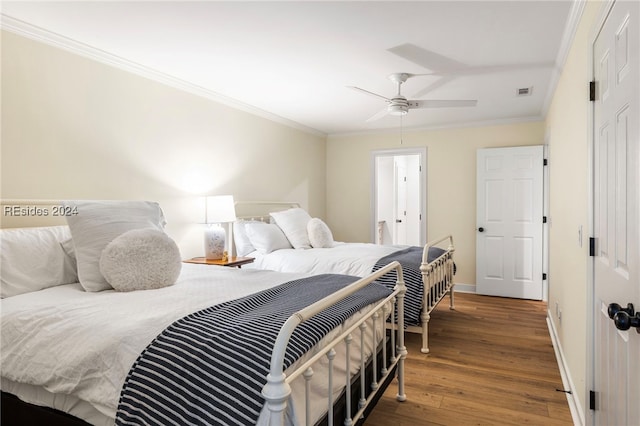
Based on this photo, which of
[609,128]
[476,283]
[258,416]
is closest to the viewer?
[258,416]

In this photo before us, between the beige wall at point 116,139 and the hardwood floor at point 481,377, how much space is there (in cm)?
234

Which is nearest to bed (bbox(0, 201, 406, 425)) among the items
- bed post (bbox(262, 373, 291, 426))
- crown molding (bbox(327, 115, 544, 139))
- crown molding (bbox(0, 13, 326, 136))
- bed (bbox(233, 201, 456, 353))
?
bed post (bbox(262, 373, 291, 426))

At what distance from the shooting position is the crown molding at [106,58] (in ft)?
7.95

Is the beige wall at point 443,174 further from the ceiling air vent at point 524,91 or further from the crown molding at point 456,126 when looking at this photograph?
the ceiling air vent at point 524,91

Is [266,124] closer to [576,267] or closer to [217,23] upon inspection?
[217,23]

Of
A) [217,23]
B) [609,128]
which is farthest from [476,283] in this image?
[217,23]

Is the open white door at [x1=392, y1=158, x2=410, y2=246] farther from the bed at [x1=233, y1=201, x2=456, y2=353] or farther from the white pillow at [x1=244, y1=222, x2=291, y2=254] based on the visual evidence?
the white pillow at [x1=244, y1=222, x2=291, y2=254]

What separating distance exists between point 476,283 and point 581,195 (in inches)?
136

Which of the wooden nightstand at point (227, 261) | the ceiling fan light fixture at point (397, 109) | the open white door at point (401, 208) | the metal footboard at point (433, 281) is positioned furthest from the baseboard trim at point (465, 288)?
the wooden nightstand at point (227, 261)

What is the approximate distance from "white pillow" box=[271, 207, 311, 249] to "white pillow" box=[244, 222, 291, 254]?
136mm

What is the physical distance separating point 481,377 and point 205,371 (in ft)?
→ 7.54

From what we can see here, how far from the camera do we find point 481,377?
2.83 metres

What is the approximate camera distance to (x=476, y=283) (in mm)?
5348

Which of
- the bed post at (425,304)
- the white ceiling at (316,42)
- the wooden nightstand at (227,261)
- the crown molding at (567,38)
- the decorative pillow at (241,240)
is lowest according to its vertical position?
the bed post at (425,304)
